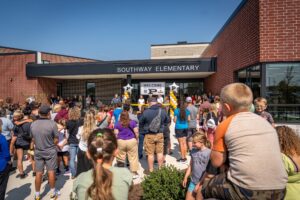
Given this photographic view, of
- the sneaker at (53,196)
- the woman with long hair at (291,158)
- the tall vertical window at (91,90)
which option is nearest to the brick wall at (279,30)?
the woman with long hair at (291,158)

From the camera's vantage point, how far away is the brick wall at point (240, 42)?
8.43 m

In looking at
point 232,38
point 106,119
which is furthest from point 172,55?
point 106,119

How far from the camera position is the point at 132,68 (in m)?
18.4

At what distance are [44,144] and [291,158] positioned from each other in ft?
13.0

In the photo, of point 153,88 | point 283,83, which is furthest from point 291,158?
point 153,88

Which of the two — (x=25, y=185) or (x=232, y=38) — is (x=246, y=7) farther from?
(x=25, y=185)

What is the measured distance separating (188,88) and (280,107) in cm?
1541

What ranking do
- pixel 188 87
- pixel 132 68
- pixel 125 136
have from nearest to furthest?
pixel 125 136 < pixel 132 68 < pixel 188 87

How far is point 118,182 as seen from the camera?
6.75 feet

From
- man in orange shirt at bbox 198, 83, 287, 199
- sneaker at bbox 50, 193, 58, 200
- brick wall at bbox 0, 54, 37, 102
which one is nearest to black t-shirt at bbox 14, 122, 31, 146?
sneaker at bbox 50, 193, 58, 200

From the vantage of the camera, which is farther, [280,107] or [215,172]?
[280,107]

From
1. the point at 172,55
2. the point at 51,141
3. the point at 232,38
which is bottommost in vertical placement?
the point at 51,141

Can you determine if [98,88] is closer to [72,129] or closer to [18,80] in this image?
[18,80]

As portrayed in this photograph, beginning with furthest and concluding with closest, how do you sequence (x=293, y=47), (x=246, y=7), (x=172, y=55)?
(x=172, y=55)
(x=246, y=7)
(x=293, y=47)
